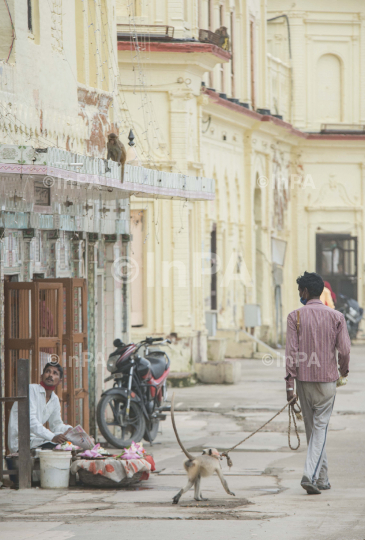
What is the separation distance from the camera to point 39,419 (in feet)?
35.5

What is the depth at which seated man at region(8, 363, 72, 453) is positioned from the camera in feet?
34.8

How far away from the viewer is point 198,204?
75.2 ft

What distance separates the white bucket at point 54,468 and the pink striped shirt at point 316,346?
2028 millimetres

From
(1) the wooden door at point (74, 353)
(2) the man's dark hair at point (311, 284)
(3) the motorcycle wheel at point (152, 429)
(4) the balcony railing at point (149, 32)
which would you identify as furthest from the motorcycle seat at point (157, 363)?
(4) the balcony railing at point (149, 32)

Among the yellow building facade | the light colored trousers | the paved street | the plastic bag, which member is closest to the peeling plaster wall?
the plastic bag

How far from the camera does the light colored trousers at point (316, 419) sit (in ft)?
32.3

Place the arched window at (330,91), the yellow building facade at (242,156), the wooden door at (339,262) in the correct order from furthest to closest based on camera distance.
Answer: the arched window at (330,91) < the wooden door at (339,262) < the yellow building facade at (242,156)

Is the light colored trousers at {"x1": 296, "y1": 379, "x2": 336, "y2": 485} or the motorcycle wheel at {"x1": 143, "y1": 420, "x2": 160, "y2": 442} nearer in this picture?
the light colored trousers at {"x1": 296, "y1": 379, "x2": 336, "y2": 485}

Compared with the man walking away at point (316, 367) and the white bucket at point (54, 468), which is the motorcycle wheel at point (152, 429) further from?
the man walking away at point (316, 367)

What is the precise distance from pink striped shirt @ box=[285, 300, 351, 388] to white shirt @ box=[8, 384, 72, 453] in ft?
7.36

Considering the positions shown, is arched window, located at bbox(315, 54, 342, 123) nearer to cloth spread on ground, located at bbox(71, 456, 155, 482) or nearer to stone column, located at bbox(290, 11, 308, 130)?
stone column, located at bbox(290, 11, 308, 130)

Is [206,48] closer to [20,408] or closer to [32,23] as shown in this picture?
[32,23]

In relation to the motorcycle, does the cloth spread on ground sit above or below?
below

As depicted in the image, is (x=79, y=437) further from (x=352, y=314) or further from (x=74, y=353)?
(x=352, y=314)
